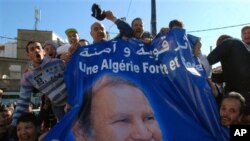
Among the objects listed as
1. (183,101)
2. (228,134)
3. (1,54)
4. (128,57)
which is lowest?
(228,134)

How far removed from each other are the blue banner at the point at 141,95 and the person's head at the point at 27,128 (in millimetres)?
975

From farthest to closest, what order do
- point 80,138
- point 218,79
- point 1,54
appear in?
point 1,54
point 218,79
point 80,138

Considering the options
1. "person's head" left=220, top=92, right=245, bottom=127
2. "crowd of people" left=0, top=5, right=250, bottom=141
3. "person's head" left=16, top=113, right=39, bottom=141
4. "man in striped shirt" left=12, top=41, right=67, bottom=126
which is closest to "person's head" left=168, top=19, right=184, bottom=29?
"crowd of people" left=0, top=5, right=250, bottom=141

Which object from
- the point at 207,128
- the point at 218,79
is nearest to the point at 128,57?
the point at 207,128

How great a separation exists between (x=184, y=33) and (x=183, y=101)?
1.71 ft

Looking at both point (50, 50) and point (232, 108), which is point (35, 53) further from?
point (232, 108)

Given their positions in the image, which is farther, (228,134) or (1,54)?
(1,54)

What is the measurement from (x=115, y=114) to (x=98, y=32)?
1499 mm

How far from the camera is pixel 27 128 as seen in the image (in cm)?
389

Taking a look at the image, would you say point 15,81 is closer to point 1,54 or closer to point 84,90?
point 1,54

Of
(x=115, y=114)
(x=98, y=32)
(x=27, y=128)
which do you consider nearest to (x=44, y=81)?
(x=27, y=128)

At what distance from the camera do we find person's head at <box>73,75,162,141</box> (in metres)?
2.96

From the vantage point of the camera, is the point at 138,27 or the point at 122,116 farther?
the point at 138,27

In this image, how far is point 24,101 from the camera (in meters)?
4.27
